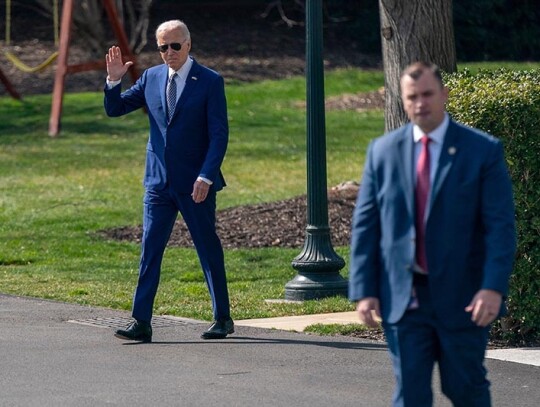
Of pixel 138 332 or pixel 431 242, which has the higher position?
pixel 431 242

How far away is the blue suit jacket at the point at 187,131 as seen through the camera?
27.6ft

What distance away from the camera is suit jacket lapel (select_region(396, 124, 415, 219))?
199 inches

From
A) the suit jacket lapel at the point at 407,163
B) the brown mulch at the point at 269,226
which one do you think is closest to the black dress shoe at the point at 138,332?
the suit jacket lapel at the point at 407,163

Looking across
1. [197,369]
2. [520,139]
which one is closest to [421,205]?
[197,369]

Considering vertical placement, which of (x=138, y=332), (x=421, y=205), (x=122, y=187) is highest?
(x=421, y=205)

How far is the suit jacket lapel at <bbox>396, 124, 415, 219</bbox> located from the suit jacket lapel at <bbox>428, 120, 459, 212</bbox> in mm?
79

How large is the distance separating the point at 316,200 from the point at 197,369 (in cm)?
297

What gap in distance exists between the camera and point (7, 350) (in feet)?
27.2

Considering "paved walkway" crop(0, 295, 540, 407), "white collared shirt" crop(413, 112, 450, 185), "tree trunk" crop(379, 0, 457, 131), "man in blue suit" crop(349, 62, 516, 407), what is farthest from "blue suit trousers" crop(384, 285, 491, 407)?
"tree trunk" crop(379, 0, 457, 131)

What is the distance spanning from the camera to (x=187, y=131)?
27.7ft

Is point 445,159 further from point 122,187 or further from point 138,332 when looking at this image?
point 122,187

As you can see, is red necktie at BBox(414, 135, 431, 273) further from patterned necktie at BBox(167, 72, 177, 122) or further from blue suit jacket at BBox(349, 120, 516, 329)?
patterned necktie at BBox(167, 72, 177, 122)

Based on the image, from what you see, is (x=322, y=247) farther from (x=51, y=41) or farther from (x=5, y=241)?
(x=51, y=41)

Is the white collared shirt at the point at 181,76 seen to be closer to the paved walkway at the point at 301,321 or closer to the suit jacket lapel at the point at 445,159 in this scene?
the paved walkway at the point at 301,321
